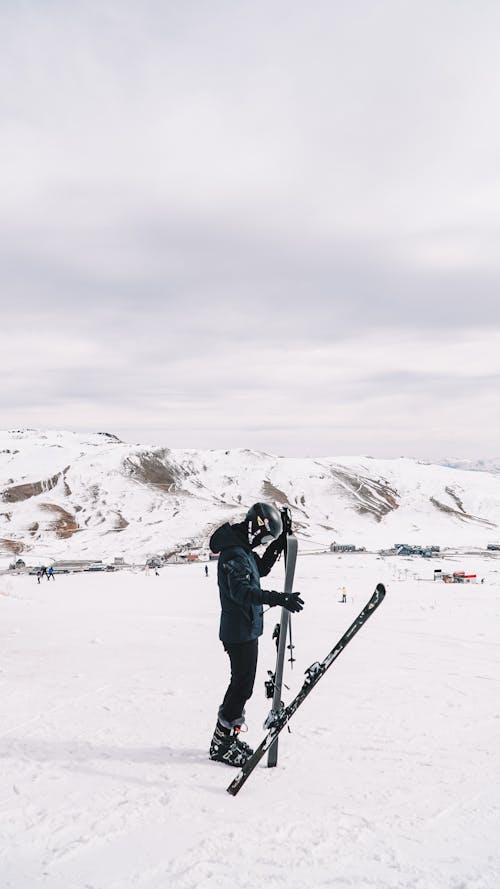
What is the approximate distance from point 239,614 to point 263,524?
1.04m

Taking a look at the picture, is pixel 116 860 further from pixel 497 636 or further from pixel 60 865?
pixel 497 636

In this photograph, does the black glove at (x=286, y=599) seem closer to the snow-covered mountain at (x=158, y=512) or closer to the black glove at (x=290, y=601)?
the black glove at (x=290, y=601)

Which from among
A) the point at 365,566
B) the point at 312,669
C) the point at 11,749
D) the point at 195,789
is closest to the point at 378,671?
the point at 312,669

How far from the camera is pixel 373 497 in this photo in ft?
643

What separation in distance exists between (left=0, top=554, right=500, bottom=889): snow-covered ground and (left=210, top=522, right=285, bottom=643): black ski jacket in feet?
4.95

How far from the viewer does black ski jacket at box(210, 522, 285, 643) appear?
625cm

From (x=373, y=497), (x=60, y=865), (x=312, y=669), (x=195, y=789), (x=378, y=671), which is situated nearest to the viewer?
(x=60, y=865)

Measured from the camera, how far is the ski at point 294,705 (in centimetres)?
575

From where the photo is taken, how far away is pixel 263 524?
6633 mm

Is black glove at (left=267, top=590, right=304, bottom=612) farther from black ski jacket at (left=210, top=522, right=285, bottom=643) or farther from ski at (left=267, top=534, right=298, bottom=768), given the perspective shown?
ski at (left=267, top=534, right=298, bottom=768)

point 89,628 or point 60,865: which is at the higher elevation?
point 60,865

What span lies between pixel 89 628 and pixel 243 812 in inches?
489

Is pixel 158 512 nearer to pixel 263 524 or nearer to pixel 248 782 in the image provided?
pixel 263 524

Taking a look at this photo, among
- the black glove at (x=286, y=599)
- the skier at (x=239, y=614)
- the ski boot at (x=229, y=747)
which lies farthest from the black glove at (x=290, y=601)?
the ski boot at (x=229, y=747)
